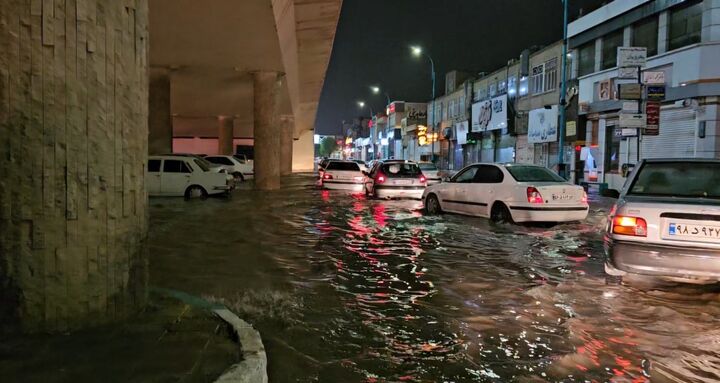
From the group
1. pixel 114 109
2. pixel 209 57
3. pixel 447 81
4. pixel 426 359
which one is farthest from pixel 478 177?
pixel 447 81

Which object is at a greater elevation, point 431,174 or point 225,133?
point 225,133

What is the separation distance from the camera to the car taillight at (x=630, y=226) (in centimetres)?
623

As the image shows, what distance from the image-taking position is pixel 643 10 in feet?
79.9

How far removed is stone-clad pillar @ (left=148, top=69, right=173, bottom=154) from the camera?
25.0 meters

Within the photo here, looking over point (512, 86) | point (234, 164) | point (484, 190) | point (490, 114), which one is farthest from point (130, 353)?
point (490, 114)

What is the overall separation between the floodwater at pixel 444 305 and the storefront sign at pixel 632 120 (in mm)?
6982

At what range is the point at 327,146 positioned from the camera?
172 metres

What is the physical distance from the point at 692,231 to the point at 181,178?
16.5 m

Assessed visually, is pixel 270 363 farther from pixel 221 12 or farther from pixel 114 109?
pixel 221 12

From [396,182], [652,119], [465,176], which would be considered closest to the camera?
[465,176]

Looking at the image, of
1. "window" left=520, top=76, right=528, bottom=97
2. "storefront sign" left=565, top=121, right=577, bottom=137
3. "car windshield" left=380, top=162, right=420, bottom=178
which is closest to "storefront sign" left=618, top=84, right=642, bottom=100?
"car windshield" left=380, top=162, right=420, bottom=178

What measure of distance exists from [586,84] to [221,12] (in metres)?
20.5

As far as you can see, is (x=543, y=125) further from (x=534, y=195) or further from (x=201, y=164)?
(x=534, y=195)

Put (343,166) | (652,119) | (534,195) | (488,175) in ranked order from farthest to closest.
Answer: (343,166), (652,119), (488,175), (534,195)
